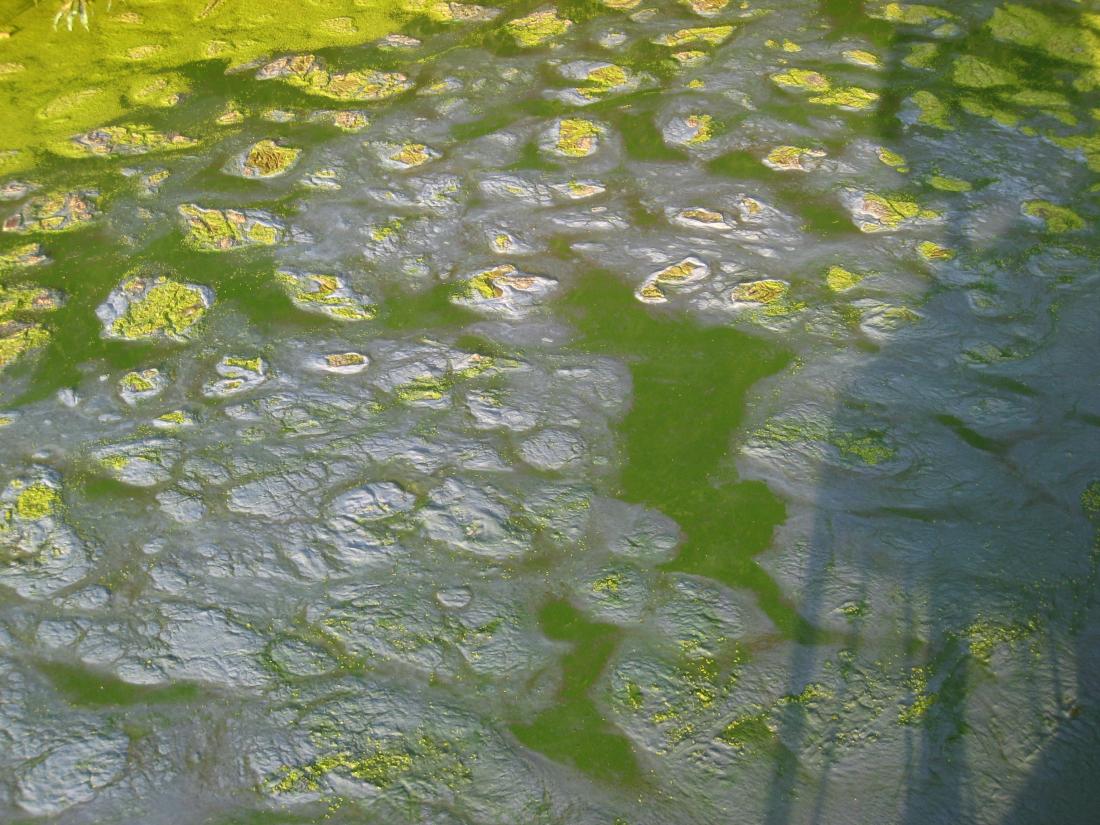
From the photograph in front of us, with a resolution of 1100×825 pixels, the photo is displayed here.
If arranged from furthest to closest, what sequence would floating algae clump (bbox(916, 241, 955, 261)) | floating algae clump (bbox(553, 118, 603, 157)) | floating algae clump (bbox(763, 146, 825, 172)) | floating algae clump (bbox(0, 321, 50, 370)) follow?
floating algae clump (bbox(553, 118, 603, 157)) < floating algae clump (bbox(763, 146, 825, 172)) < floating algae clump (bbox(916, 241, 955, 261)) < floating algae clump (bbox(0, 321, 50, 370))

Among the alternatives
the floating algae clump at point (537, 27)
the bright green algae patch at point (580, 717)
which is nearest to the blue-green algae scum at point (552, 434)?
the bright green algae patch at point (580, 717)

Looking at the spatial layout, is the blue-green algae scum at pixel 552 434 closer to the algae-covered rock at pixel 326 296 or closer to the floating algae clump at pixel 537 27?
the algae-covered rock at pixel 326 296

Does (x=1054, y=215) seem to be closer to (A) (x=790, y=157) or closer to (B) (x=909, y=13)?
(A) (x=790, y=157)

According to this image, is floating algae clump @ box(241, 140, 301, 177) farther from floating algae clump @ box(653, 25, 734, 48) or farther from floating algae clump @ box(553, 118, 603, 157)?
floating algae clump @ box(653, 25, 734, 48)

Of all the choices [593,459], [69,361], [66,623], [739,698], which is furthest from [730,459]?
[69,361]

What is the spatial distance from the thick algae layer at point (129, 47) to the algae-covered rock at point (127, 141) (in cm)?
10

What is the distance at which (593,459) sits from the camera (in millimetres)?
2809

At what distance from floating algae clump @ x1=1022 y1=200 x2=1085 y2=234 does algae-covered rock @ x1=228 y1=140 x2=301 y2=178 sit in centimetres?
287

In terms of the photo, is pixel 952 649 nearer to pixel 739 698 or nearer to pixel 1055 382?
pixel 739 698

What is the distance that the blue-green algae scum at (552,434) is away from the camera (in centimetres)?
216

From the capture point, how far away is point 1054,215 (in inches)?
144

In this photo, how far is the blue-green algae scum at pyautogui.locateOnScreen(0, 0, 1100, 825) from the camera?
216 centimetres

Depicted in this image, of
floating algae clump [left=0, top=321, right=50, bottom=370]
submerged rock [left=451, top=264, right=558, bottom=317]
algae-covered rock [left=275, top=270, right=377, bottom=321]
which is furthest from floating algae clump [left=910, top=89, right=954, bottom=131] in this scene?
floating algae clump [left=0, top=321, right=50, bottom=370]

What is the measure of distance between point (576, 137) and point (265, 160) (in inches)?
50.6
